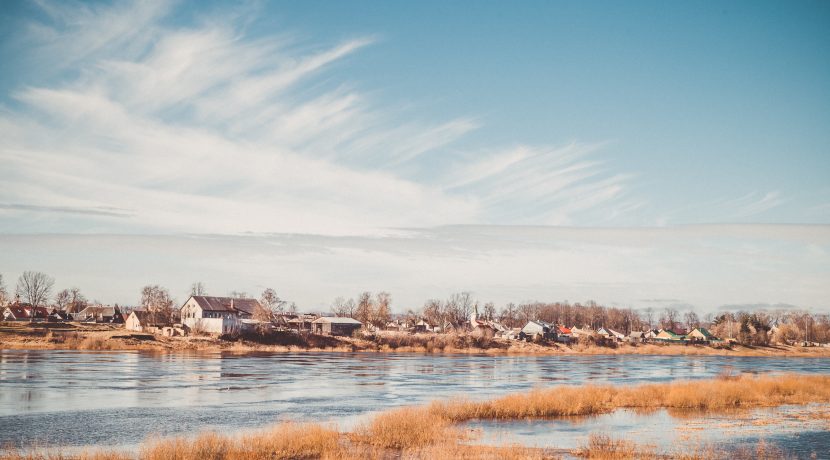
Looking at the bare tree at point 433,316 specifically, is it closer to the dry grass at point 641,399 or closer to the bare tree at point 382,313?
the bare tree at point 382,313

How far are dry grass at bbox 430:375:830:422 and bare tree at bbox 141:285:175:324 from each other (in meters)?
108

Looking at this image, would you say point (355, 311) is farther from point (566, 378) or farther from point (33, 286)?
point (566, 378)

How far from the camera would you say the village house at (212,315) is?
119 meters

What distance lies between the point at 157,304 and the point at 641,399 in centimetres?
12113

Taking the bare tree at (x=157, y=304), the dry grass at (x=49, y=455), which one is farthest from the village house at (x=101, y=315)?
the dry grass at (x=49, y=455)

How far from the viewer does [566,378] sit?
66000 millimetres

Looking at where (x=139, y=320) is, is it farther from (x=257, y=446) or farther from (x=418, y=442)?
(x=257, y=446)

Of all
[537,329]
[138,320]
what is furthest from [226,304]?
[537,329]

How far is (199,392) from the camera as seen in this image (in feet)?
150

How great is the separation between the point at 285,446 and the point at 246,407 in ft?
49.3

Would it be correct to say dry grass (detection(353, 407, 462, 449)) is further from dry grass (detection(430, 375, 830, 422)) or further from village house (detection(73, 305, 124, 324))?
village house (detection(73, 305, 124, 324))

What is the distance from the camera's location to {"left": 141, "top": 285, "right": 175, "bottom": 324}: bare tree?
135875 millimetres

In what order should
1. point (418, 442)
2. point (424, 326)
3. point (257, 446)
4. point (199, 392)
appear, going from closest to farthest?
point (257, 446), point (418, 442), point (199, 392), point (424, 326)

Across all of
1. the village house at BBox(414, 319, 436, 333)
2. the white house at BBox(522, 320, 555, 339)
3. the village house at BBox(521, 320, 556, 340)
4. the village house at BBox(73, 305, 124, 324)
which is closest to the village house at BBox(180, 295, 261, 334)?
the village house at BBox(73, 305, 124, 324)
